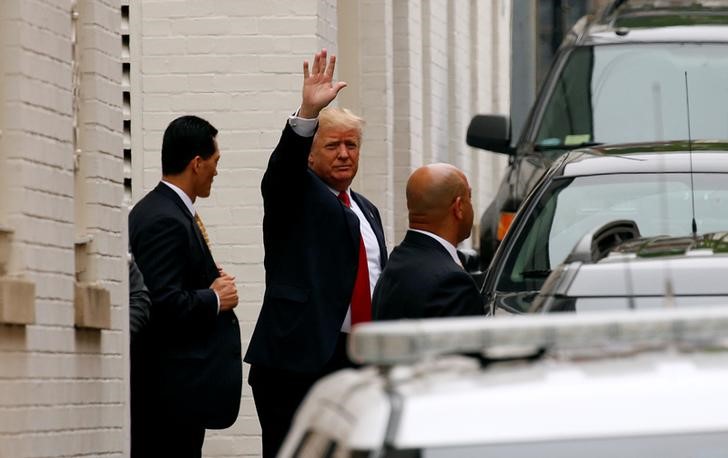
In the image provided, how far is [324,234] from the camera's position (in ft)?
25.9

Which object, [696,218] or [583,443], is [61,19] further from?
[583,443]

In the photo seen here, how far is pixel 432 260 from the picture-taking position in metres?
6.92

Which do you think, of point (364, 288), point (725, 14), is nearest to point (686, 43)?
point (725, 14)

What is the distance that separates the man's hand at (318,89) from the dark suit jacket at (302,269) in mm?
186

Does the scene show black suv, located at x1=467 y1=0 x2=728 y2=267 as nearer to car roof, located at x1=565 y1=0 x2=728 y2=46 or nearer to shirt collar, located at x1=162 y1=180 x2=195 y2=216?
car roof, located at x1=565 y1=0 x2=728 y2=46

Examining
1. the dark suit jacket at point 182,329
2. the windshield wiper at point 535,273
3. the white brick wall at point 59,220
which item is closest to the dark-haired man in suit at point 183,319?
the dark suit jacket at point 182,329

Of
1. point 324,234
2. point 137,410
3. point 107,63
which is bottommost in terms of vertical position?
point 137,410

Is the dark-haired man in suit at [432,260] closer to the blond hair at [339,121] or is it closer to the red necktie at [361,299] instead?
the red necktie at [361,299]

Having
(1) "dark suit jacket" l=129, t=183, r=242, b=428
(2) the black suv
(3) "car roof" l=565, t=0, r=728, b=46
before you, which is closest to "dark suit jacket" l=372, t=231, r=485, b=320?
(1) "dark suit jacket" l=129, t=183, r=242, b=428

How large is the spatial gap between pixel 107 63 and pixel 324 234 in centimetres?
145

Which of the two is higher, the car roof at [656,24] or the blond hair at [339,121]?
the car roof at [656,24]

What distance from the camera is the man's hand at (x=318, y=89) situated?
303 inches

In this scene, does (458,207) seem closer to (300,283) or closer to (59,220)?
(300,283)

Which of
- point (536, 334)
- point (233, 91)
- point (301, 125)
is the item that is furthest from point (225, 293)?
point (536, 334)
